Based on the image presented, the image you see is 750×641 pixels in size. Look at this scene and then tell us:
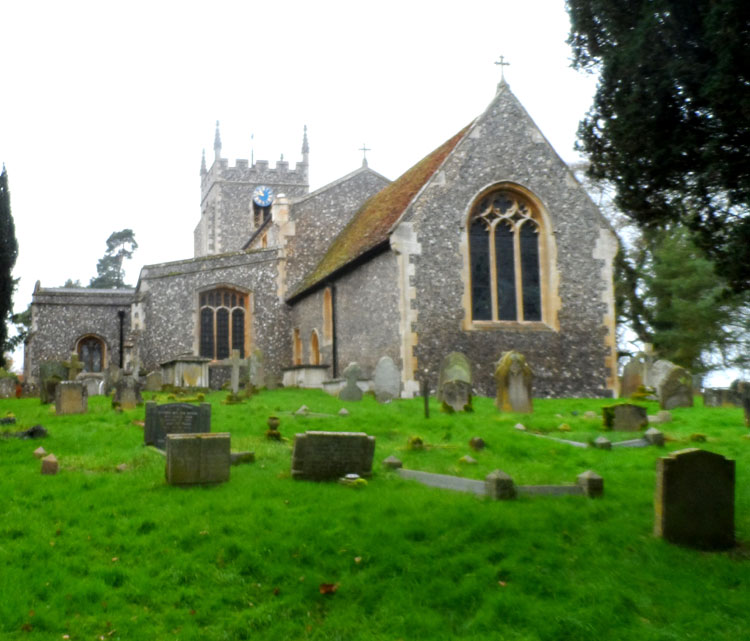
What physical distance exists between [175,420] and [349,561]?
4596mm

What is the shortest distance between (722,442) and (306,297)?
16.2m

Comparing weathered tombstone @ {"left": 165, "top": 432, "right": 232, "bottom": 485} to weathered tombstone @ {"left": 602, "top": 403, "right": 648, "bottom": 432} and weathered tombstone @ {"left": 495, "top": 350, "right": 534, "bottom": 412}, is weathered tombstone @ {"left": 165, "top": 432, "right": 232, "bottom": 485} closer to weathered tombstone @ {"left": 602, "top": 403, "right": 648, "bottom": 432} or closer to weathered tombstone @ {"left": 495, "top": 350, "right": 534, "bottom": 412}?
weathered tombstone @ {"left": 602, "top": 403, "right": 648, "bottom": 432}

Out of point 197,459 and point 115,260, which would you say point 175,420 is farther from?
point 115,260

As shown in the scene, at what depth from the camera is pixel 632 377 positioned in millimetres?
19906

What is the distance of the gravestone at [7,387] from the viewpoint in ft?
73.0

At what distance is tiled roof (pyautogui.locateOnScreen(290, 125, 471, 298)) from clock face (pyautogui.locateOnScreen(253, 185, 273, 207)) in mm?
18610

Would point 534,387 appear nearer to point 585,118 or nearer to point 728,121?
point 585,118

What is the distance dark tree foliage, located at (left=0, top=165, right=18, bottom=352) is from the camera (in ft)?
68.5

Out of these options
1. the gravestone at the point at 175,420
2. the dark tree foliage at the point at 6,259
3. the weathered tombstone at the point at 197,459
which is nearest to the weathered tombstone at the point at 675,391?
the gravestone at the point at 175,420

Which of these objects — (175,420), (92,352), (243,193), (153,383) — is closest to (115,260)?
(243,193)

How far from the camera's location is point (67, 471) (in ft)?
30.0

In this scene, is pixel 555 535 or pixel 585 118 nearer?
pixel 555 535

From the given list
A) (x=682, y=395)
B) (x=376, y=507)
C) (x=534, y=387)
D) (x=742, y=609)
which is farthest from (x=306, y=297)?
(x=742, y=609)

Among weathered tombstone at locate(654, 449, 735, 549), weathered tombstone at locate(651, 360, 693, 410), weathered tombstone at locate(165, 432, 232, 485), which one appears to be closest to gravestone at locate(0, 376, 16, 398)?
weathered tombstone at locate(165, 432, 232, 485)
